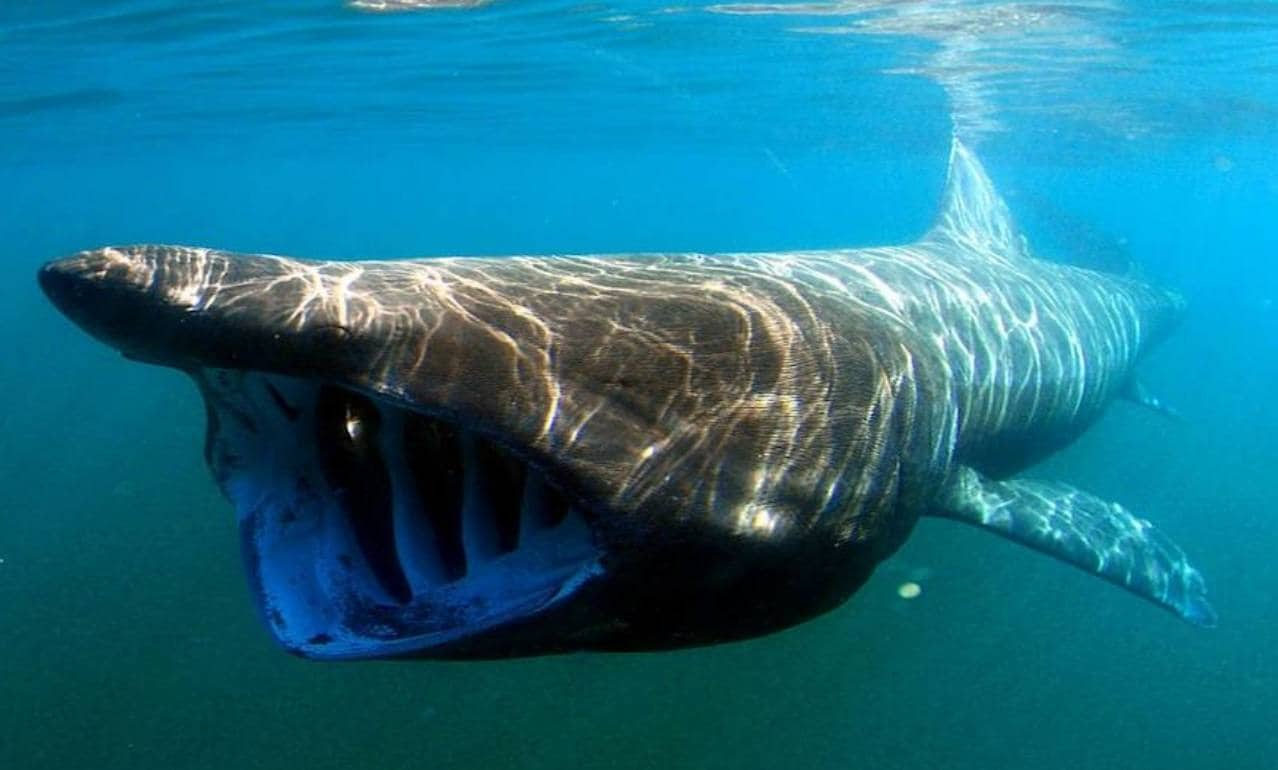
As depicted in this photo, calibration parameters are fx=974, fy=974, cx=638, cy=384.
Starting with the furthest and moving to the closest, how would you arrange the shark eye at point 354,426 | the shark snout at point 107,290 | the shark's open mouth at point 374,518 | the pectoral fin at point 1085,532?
1. the pectoral fin at point 1085,532
2. the shark eye at point 354,426
3. the shark's open mouth at point 374,518
4. the shark snout at point 107,290

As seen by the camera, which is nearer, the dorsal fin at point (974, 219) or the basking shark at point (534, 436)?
the basking shark at point (534, 436)

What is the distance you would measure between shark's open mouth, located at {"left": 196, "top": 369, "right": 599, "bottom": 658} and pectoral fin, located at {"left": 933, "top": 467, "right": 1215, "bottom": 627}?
268cm

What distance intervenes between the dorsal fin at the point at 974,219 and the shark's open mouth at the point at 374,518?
6253 mm

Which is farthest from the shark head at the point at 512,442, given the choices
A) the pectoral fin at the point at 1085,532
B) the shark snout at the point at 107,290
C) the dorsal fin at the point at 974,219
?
the dorsal fin at the point at 974,219

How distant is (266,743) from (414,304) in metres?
7.00

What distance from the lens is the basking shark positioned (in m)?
2.71

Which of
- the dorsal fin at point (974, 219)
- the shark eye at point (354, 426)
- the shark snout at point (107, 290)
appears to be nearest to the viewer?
the shark snout at point (107, 290)

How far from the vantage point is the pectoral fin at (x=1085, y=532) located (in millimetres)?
5430

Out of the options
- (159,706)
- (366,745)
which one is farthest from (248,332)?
(159,706)

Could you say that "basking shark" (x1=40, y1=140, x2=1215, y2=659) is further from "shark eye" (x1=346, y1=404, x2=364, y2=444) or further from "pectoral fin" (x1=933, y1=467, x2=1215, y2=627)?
"pectoral fin" (x1=933, y1=467, x2=1215, y2=627)

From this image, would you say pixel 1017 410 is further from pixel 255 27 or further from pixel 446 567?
pixel 255 27

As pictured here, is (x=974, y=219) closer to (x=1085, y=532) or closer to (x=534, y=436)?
(x=1085, y=532)

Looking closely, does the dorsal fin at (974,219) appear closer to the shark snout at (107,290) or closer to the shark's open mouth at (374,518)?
the shark's open mouth at (374,518)

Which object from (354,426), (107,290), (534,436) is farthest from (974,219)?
(107,290)
